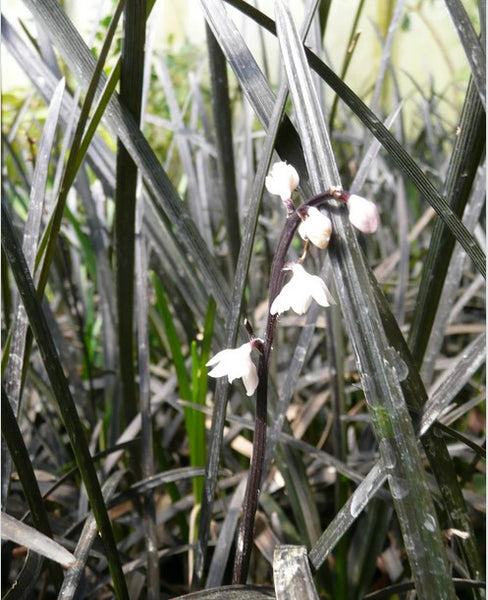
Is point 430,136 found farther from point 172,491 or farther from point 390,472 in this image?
point 390,472

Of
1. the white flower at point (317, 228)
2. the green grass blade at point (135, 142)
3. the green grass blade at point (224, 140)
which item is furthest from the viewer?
the green grass blade at point (224, 140)

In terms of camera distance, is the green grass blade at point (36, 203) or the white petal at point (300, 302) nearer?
the white petal at point (300, 302)

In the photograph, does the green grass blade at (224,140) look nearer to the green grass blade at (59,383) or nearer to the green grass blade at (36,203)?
the green grass blade at (36,203)

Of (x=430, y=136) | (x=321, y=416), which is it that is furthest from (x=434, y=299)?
(x=430, y=136)

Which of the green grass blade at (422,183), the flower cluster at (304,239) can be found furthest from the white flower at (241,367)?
the green grass blade at (422,183)

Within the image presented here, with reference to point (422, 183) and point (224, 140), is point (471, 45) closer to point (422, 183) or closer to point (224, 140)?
point (422, 183)

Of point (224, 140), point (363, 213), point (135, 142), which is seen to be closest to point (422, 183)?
point (363, 213)
